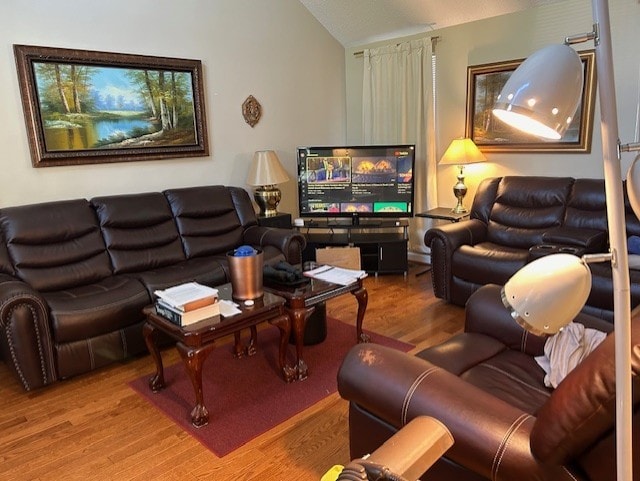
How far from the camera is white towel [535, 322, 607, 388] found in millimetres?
1751

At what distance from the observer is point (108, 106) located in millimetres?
3633

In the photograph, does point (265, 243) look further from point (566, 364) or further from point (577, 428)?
point (577, 428)

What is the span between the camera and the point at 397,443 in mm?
698

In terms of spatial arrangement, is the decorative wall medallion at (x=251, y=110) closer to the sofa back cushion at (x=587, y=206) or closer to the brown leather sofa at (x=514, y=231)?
the brown leather sofa at (x=514, y=231)

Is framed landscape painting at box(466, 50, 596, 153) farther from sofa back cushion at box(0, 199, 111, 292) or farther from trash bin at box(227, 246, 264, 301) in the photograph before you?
sofa back cushion at box(0, 199, 111, 292)

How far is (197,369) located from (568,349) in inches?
62.1

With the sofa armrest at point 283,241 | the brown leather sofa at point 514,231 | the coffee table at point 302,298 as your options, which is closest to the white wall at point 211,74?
the sofa armrest at point 283,241

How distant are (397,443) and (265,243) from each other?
3.15m

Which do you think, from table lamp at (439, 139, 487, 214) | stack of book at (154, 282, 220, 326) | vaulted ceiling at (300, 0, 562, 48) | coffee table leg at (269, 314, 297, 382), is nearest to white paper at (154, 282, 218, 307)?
stack of book at (154, 282, 220, 326)

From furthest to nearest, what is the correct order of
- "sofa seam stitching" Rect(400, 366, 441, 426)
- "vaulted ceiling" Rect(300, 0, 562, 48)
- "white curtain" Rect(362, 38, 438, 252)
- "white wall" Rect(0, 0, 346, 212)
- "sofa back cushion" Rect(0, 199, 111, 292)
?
1. "white curtain" Rect(362, 38, 438, 252)
2. "vaulted ceiling" Rect(300, 0, 562, 48)
3. "white wall" Rect(0, 0, 346, 212)
4. "sofa back cushion" Rect(0, 199, 111, 292)
5. "sofa seam stitching" Rect(400, 366, 441, 426)

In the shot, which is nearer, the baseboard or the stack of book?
the stack of book

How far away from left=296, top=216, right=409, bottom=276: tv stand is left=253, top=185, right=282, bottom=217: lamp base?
447 millimetres

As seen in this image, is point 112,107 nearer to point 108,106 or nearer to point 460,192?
point 108,106

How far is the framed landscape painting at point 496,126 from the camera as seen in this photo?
12.6ft
